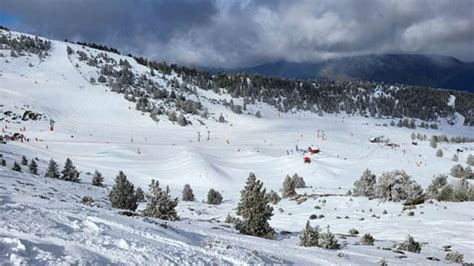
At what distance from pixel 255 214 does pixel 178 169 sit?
→ 38989 mm

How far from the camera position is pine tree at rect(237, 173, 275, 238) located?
18594 mm

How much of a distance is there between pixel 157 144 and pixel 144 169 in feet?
60.6

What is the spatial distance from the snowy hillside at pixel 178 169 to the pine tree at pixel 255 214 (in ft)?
2.28

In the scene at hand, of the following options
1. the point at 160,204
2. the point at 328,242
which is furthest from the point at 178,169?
the point at 328,242

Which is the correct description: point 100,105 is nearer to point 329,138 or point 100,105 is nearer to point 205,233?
point 329,138

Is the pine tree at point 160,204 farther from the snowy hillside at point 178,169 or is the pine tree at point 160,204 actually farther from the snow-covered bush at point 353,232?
the snow-covered bush at point 353,232

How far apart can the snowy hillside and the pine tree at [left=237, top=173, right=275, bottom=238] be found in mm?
695

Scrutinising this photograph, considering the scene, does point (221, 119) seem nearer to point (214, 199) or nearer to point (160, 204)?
point (214, 199)

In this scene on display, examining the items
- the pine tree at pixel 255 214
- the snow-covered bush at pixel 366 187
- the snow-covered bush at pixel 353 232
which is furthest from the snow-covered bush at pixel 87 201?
the snow-covered bush at pixel 366 187

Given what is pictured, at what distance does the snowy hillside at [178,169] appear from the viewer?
11.1 meters

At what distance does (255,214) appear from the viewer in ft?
62.2

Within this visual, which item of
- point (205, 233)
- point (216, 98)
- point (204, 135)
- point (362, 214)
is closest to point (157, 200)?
point (205, 233)

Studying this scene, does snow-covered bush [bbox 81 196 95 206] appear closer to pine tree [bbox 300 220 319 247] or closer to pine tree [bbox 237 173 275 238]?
pine tree [bbox 237 173 275 238]

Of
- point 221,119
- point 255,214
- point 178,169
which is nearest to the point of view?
point 255,214
